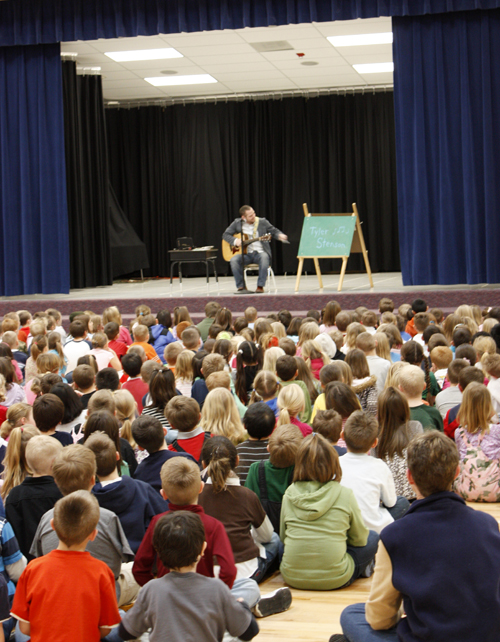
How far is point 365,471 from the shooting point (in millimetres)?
2842

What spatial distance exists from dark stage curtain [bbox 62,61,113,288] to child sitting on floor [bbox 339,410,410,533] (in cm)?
856

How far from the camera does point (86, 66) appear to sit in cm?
1085

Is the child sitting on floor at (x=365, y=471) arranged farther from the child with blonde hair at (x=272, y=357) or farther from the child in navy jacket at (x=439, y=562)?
the child with blonde hair at (x=272, y=357)

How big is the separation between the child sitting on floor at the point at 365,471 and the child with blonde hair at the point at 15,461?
3.82 feet

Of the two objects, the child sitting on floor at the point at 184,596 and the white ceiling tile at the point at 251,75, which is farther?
the white ceiling tile at the point at 251,75

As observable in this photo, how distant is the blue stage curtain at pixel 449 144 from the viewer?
8609mm

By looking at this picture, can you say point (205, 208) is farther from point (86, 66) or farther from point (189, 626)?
point (189, 626)

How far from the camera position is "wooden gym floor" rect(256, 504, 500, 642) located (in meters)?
2.39

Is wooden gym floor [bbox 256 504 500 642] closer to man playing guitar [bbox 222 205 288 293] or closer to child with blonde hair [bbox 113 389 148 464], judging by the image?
child with blonde hair [bbox 113 389 148 464]

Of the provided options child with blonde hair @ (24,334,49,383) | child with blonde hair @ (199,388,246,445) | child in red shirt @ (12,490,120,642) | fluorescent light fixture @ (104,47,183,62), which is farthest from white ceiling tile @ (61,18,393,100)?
child in red shirt @ (12,490,120,642)

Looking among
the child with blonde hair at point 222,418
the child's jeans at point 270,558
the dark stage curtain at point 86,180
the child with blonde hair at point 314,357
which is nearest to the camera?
the child's jeans at point 270,558

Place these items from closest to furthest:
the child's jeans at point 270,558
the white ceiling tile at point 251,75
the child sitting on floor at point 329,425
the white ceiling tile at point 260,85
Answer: the child's jeans at point 270,558
the child sitting on floor at point 329,425
the white ceiling tile at point 251,75
the white ceiling tile at point 260,85

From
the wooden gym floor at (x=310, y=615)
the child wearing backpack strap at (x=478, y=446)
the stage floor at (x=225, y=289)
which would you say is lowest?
the wooden gym floor at (x=310, y=615)

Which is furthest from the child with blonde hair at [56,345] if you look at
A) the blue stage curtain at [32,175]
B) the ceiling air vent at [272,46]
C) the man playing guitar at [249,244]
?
the ceiling air vent at [272,46]
